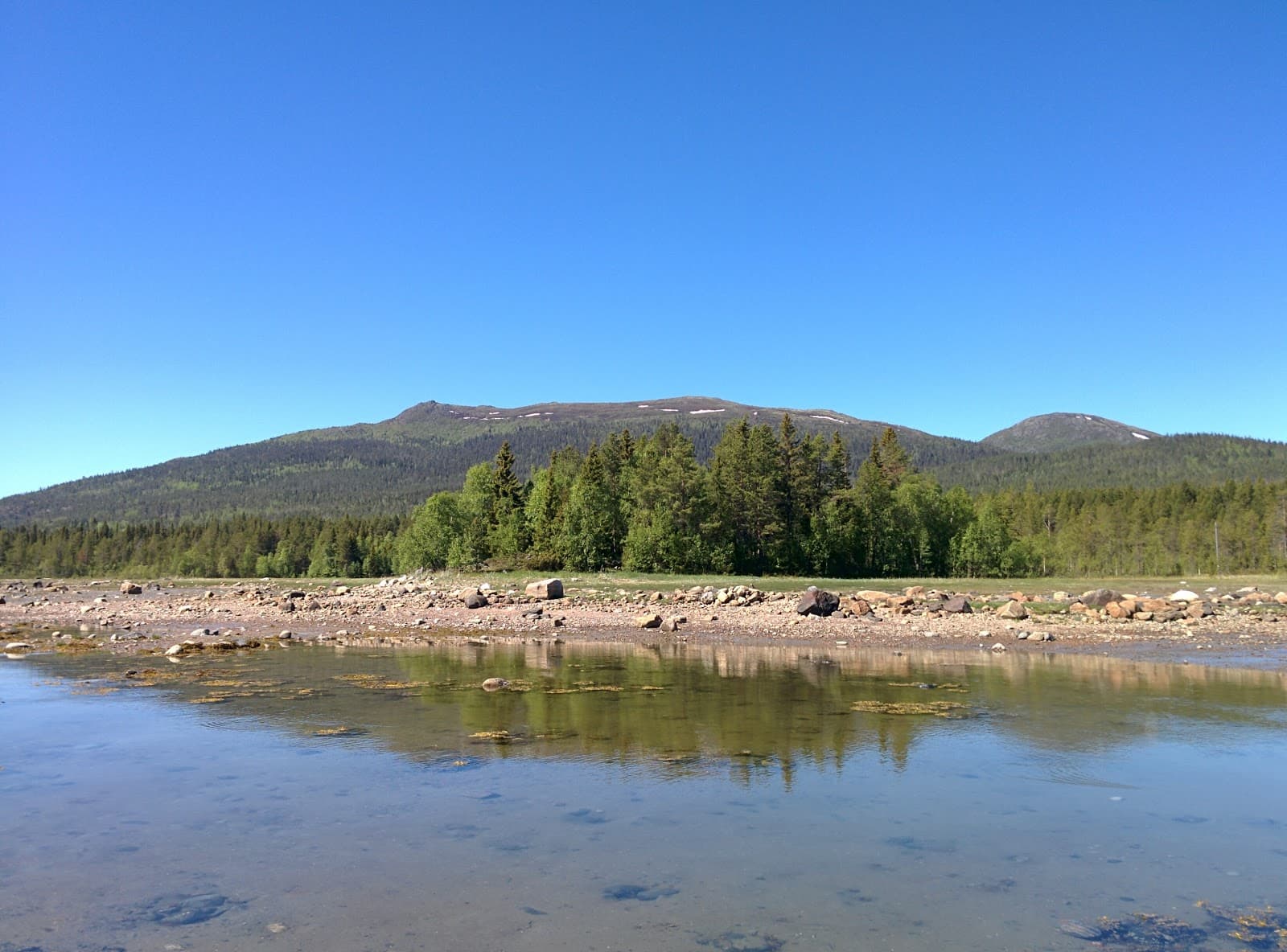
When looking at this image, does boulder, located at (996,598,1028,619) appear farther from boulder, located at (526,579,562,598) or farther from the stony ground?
boulder, located at (526,579,562,598)

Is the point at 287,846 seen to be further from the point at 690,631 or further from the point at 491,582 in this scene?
the point at 491,582

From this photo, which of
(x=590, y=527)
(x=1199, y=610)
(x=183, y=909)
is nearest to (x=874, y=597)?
(x=1199, y=610)

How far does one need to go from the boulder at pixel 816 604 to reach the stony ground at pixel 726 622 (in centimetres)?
26

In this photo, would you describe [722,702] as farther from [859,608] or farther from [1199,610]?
[1199,610]

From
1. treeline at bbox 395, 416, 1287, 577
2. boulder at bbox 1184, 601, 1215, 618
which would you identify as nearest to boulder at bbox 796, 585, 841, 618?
boulder at bbox 1184, 601, 1215, 618

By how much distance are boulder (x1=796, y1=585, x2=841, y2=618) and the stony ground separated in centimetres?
26

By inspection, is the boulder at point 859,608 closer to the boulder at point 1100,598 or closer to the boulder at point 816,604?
the boulder at point 816,604

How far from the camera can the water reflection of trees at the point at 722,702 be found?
13.4m

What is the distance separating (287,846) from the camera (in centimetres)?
892

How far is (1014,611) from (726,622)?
11.1 meters

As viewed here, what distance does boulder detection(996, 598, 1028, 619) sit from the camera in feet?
103

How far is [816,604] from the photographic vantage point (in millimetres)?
33344

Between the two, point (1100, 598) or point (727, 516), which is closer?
point (1100, 598)

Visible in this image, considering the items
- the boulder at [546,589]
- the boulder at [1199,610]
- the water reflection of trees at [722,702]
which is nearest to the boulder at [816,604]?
the water reflection of trees at [722,702]
